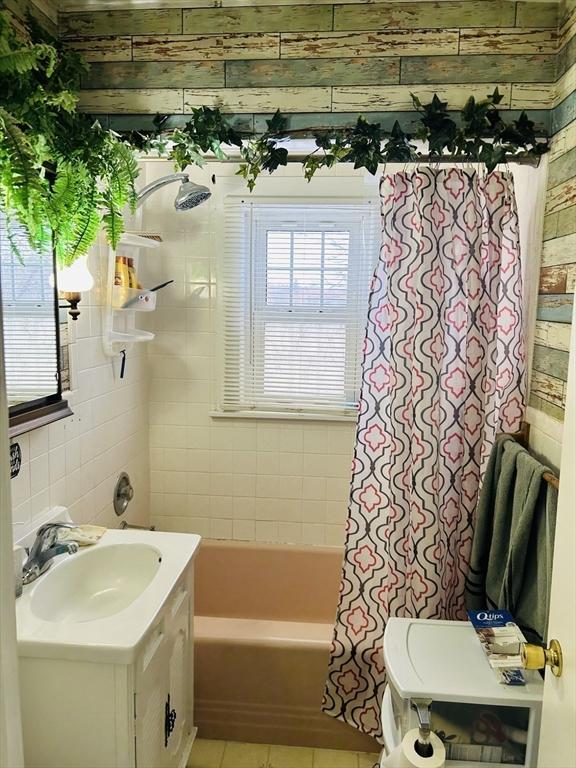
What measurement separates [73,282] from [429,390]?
4.24 feet

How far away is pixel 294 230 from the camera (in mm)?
2910

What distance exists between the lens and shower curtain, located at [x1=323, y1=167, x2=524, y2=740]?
192 cm

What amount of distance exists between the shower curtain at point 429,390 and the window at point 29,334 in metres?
1.09

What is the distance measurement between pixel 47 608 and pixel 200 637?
802mm

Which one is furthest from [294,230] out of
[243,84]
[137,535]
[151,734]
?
[151,734]

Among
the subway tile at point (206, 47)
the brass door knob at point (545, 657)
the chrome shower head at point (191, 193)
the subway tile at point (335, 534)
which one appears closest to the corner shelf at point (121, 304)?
the chrome shower head at point (191, 193)

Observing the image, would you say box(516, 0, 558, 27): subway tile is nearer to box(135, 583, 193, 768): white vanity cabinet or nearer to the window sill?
the window sill

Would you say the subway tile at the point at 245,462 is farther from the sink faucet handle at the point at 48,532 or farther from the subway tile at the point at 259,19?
the subway tile at the point at 259,19

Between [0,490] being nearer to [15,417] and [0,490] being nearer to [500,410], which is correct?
[15,417]

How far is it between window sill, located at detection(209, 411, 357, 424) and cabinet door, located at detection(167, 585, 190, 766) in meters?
1.25

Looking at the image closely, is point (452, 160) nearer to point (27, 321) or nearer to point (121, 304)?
point (121, 304)

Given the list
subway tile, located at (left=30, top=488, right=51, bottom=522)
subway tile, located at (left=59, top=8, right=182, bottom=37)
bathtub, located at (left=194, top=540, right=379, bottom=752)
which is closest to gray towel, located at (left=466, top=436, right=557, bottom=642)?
bathtub, located at (left=194, top=540, right=379, bottom=752)

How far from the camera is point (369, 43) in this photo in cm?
187

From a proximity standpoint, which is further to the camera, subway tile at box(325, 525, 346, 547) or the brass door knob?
subway tile at box(325, 525, 346, 547)
